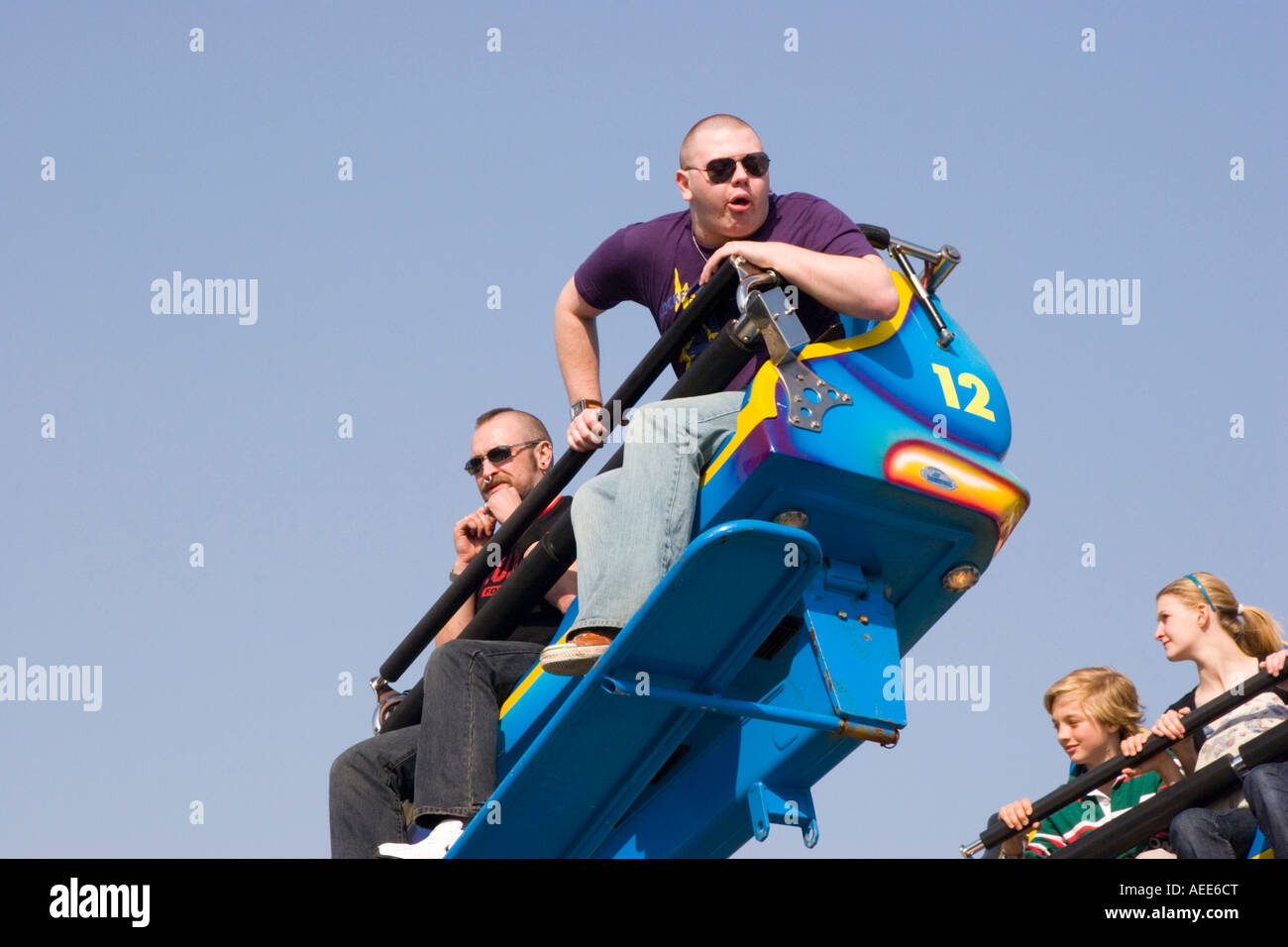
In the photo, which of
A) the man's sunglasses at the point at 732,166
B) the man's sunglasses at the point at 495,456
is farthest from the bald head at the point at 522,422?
the man's sunglasses at the point at 732,166

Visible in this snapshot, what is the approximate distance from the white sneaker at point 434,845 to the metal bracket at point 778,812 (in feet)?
3.16

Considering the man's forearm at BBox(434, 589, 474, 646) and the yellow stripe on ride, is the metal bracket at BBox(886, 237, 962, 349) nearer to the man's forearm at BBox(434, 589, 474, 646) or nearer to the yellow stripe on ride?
the yellow stripe on ride

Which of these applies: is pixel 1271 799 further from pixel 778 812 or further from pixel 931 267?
pixel 931 267

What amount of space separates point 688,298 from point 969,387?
1.00 m

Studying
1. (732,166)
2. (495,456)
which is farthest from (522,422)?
(732,166)

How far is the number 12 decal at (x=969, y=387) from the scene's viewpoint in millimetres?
5191

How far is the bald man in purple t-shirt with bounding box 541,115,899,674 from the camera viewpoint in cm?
504

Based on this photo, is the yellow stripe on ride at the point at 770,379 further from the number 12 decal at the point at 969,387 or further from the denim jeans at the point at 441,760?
the denim jeans at the point at 441,760

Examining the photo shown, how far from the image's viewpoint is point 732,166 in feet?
17.7

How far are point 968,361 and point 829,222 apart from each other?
63cm

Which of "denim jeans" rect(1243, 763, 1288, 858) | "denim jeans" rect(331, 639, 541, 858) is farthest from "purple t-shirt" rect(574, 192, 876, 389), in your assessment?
"denim jeans" rect(1243, 763, 1288, 858)

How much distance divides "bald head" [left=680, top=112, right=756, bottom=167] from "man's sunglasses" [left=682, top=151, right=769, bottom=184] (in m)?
0.13
